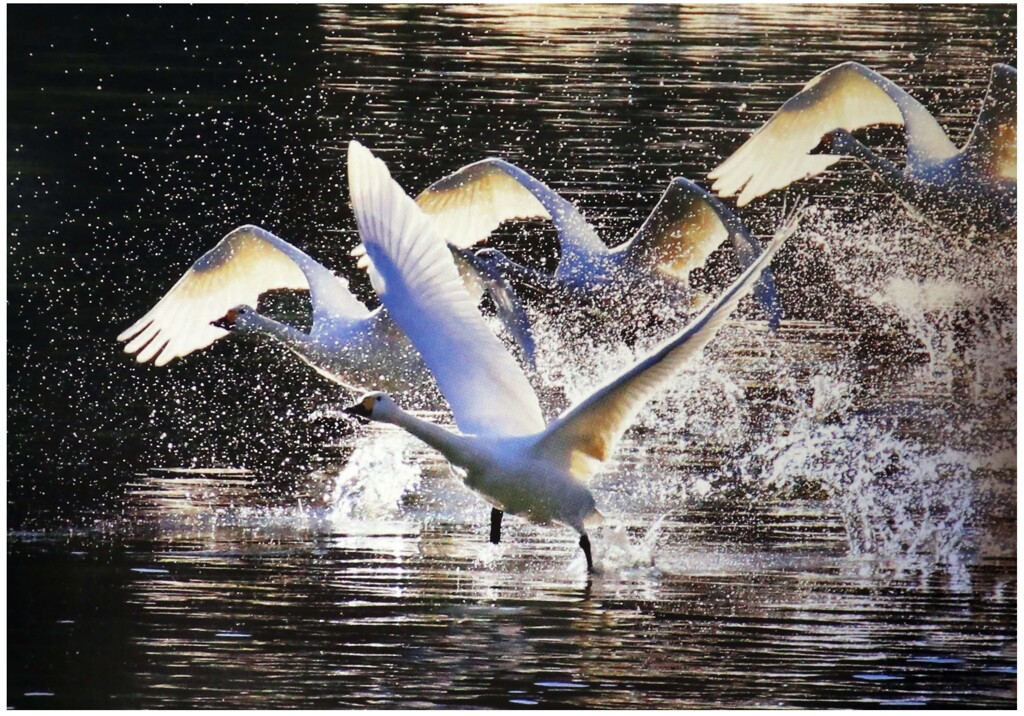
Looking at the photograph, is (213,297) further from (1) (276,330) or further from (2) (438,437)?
(2) (438,437)

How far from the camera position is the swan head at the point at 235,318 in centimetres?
517

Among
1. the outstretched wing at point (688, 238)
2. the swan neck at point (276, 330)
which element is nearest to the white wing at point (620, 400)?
the outstretched wing at point (688, 238)

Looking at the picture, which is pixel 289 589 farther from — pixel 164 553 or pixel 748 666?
pixel 748 666

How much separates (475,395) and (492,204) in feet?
2.33

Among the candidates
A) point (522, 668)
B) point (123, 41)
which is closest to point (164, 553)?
point (522, 668)

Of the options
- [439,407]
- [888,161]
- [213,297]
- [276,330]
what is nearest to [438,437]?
[439,407]

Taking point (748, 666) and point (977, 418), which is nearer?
point (748, 666)

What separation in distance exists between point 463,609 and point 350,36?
5.31 ft

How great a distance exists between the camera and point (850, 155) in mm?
5219

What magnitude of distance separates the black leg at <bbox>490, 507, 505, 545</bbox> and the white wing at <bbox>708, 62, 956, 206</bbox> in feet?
3.65

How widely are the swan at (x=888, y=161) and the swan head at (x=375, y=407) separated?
3.87 ft

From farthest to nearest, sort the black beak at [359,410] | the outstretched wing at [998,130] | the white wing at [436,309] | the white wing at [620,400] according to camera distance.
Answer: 1. the outstretched wing at [998,130]
2. the black beak at [359,410]
3. the white wing at [436,309]
4. the white wing at [620,400]

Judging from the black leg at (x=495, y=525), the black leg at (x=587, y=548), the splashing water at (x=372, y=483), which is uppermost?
the splashing water at (x=372, y=483)

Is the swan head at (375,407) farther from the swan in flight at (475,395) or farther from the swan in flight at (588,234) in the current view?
the swan in flight at (588,234)
